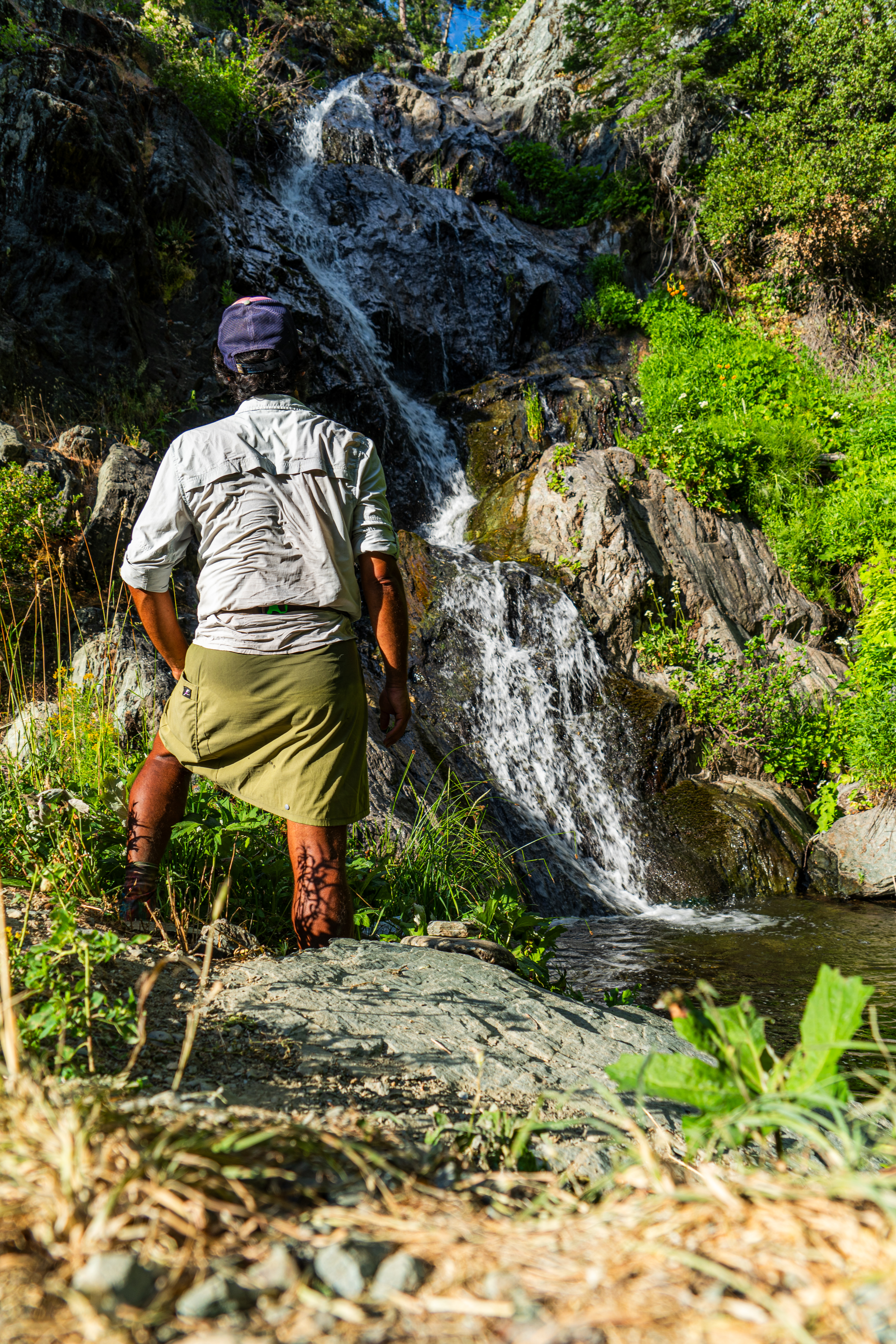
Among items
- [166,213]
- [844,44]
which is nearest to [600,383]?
[166,213]

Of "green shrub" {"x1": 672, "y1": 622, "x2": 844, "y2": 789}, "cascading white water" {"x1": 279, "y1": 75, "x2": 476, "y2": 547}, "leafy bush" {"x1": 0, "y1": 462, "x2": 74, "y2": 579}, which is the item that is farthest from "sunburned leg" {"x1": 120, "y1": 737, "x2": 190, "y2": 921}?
"cascading white water" {"x1": 279, "y1": 75, "x2": 476, "y2": 547}

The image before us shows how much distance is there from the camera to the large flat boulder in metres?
1.77

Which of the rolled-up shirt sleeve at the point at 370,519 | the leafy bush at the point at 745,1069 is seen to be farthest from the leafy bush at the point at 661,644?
the leafy bush at the point at 745,1069

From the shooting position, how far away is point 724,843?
6836 mm

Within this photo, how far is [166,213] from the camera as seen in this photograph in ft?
28.6

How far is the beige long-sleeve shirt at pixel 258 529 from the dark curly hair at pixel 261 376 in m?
0.08

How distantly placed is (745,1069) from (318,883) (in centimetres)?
153

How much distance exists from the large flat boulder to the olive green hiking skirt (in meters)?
0.45

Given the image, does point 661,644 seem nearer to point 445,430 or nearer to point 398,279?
point 445,430

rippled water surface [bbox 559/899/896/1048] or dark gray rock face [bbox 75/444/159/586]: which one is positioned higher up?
dark gray rock face [bbox 75/444/159/586]

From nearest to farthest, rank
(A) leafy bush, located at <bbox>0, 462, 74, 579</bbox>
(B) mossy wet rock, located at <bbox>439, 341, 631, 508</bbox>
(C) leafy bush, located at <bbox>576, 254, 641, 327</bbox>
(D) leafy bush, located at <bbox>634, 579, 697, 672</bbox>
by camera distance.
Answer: (A) leafy bush, located at <bbox>0, 462, 74, 579</bbox>
(D) leafy bush, located at <bbox>634, 579, 697, 672</bbox>
(B) mossy wet rock, located at <bbox>439, 341, 631, 508</bbox>
(C) leafy bush, located at <bbox>576, 254, 641, 327</bbox>

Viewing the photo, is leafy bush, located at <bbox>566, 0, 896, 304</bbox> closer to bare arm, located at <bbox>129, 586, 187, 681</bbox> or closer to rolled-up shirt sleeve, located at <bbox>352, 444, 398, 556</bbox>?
rolled-up shirt sleeve, located at <bbox>352, 444, 398, 556</bbox>

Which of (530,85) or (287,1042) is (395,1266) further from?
(530,85)

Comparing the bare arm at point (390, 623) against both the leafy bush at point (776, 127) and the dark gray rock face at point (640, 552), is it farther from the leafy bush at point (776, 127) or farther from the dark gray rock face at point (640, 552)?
the leafy bush at point (776, 127)
